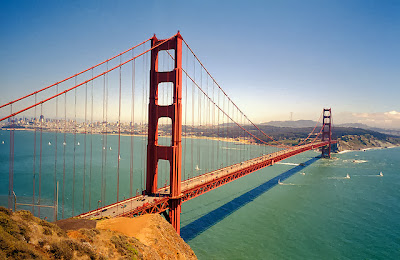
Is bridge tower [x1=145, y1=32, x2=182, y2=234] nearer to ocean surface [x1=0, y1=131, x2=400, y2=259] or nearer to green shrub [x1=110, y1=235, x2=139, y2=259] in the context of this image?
ocean surface [x1=0, y1=131, x2=400, y2=259]

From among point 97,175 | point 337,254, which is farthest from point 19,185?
point 337,254

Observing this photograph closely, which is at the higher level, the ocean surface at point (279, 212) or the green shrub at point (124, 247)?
the green shrub at point (124, 247)

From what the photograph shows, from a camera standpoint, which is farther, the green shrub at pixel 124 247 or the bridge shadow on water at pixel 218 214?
the bridge shadow on water at pixel 218 214

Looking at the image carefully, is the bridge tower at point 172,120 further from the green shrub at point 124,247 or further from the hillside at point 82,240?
the green shrub at point 124,247

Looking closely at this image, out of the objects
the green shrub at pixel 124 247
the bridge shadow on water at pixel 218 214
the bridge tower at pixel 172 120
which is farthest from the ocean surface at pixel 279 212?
the green shrub at pixel 124 247

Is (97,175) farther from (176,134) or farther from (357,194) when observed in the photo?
(357,194)
